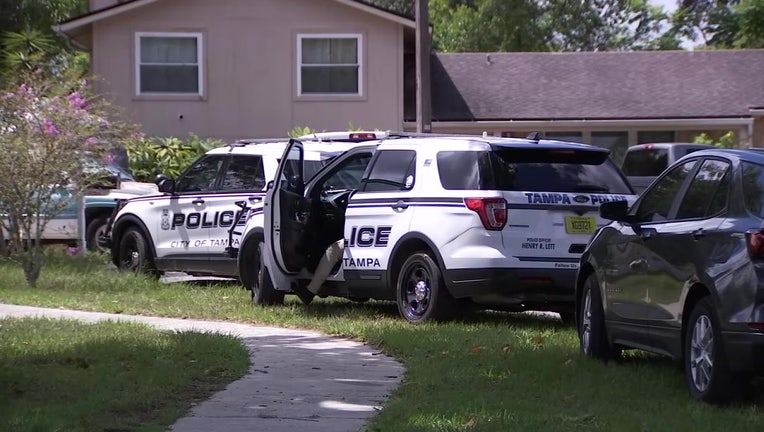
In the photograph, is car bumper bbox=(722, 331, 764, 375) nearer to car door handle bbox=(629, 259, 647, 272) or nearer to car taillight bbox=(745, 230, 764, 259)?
car taillight bbox=(745, 230, 764, 259)

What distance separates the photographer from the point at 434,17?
47844 mm

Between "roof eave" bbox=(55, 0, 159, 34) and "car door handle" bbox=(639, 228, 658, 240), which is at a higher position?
"roof eave" bbox=(55, 0, 159, 34)

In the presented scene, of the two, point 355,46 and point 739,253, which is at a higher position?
point 355,46

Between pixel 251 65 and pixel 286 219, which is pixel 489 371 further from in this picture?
pixel 251 65

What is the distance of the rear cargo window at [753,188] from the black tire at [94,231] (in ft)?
45.5

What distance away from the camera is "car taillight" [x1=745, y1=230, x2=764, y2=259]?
690cm

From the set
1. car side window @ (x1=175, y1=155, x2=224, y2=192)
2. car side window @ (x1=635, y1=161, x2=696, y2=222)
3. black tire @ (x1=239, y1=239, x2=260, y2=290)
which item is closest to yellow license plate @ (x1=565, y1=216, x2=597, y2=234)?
car side window @ (x1=635, y1=161, x2=696, y2=222)

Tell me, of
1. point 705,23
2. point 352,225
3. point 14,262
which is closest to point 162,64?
point 14,262

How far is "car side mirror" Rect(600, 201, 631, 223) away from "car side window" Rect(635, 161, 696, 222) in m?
0.09

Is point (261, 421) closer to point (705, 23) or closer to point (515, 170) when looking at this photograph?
point (515, 170)

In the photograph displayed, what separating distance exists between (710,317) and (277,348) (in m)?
4.15

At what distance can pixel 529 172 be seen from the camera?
443 inches

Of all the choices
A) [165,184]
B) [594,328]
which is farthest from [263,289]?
[594,328]

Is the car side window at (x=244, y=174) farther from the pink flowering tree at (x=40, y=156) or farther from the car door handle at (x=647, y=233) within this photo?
the car door handle at (x=647, y=233)
